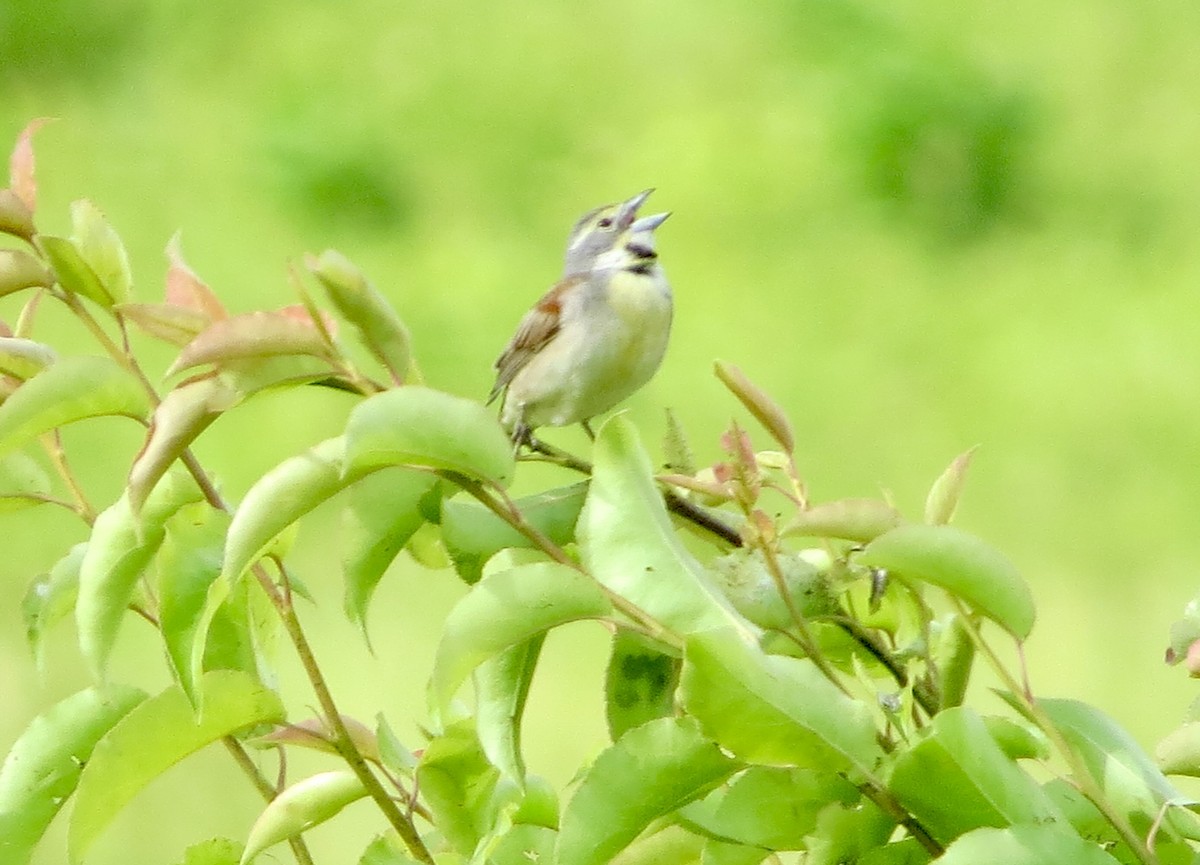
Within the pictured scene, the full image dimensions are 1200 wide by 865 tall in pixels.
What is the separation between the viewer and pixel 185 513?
23.2 inches

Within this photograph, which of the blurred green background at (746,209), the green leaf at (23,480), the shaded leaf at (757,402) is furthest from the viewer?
the blurred green background at (746,209)

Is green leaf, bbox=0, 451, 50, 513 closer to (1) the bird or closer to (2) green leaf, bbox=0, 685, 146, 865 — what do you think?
(2) green leaf, bbox=0, 685, 146, 865

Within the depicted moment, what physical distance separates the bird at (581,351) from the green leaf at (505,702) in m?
0.65

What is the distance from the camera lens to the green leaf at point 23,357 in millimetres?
584

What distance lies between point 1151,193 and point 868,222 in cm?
67

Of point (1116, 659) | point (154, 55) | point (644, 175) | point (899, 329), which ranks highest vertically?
point (154, 55)

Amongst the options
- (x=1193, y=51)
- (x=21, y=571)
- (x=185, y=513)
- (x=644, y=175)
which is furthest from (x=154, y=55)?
(x=185, y=513)

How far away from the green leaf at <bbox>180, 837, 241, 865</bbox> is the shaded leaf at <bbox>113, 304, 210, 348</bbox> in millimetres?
183

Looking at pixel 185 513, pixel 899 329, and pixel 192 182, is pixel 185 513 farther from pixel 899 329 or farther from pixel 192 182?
pixel 192 182

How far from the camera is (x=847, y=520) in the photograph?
0.51 meters

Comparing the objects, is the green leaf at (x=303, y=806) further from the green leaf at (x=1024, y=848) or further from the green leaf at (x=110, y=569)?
the green leaf at (x=1024, y=848)

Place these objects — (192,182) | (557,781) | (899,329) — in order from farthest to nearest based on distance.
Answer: (192,182) → (899,329) → (557,781)

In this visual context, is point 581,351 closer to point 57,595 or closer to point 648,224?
point 648,224

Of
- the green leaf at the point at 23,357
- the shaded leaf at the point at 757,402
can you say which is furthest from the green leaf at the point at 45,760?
the shaded leaf at the point at 757,402
